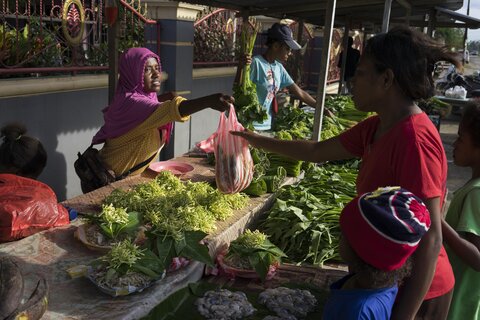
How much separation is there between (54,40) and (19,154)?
2599 mm

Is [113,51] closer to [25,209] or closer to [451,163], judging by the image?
[25,209]

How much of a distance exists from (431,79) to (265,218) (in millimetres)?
1592

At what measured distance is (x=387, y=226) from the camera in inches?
52.7

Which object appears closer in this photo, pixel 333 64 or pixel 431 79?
pixel 431 79

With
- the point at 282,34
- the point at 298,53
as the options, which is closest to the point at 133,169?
the point at 282,34

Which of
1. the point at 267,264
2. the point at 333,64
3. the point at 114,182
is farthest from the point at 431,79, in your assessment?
the point at 333,64

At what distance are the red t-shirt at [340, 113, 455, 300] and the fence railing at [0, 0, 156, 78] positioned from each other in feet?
12.1

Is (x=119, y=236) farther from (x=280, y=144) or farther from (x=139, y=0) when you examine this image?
(x=139, y=0)

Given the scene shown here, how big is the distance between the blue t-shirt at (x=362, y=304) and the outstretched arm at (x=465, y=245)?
1.40ft

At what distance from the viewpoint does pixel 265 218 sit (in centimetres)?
302

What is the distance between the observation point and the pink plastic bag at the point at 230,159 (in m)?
2.61

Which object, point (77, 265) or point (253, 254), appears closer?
point (77, 265)

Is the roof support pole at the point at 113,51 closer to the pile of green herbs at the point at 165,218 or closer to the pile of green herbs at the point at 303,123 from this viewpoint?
the pile of green herbs at the point at 165,218

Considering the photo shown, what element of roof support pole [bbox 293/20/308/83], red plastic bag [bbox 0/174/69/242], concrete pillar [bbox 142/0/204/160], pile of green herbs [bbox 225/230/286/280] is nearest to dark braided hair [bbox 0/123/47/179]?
red plastic bag [bbox 0/174/69/242]
